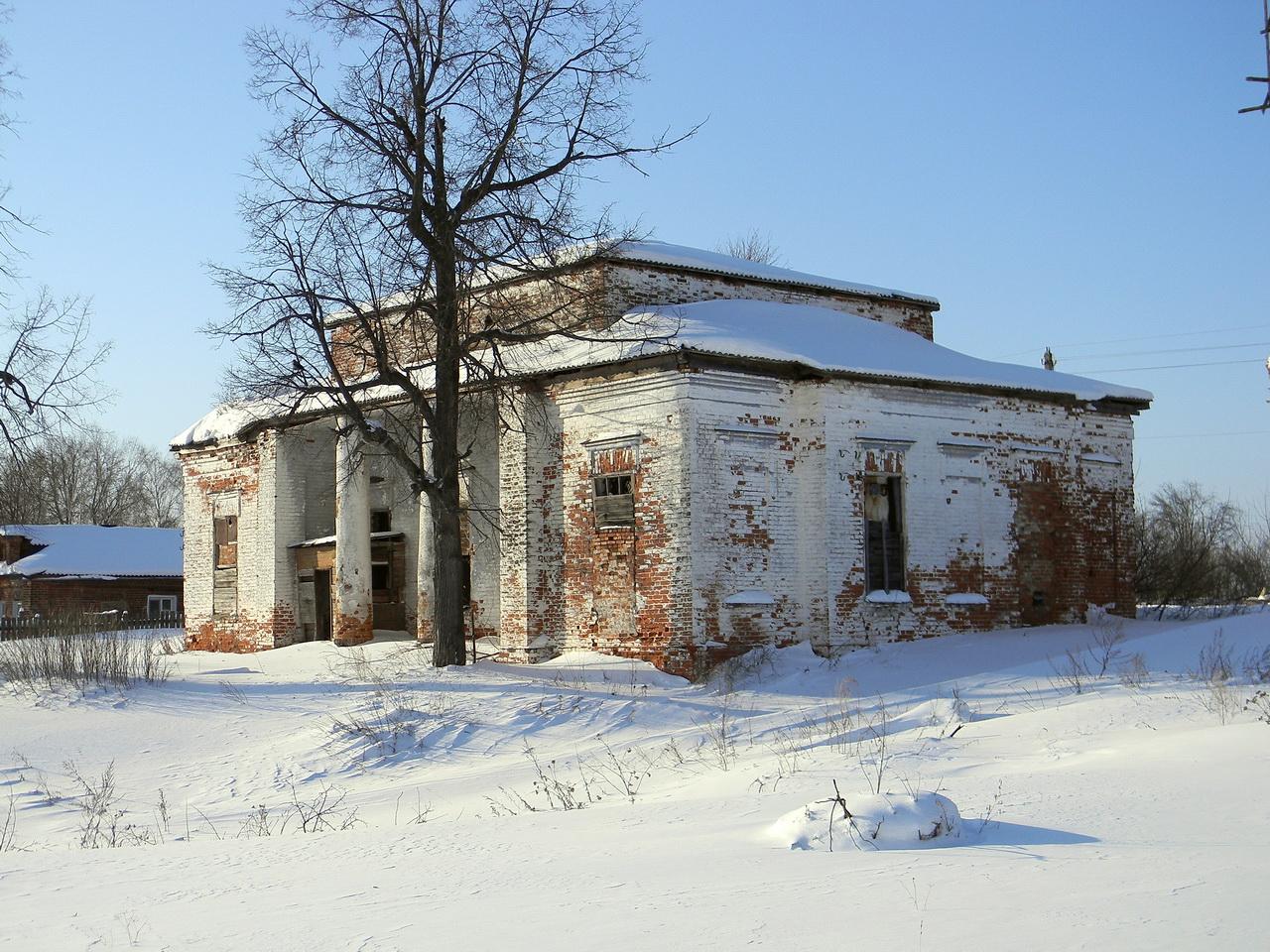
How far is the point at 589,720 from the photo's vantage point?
15.2 metres

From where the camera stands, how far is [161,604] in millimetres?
45062

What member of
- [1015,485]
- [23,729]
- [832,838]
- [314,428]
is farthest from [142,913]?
[314,428]

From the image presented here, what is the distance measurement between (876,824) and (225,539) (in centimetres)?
2243

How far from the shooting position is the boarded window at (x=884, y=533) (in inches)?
797

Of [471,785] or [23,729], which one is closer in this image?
[471,785]

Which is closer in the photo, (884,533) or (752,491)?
(752,491)

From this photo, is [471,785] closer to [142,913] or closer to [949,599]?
[142,913]

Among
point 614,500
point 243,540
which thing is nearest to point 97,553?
point 243,540

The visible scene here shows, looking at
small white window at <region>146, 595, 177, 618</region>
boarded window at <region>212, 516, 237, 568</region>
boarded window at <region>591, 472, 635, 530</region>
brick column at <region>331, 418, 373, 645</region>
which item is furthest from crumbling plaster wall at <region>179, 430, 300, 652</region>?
small white window at <region>146, 595, 177, 618</region>

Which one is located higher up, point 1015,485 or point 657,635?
point 1015,485

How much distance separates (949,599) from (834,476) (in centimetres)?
295

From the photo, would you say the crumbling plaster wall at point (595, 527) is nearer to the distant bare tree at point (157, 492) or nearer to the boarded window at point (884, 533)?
the boarded window at point (884, 533)

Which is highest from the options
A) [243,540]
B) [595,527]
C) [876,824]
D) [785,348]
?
[785,348]

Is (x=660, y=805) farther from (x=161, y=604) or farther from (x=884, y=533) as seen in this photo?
(x=161, y=604)
